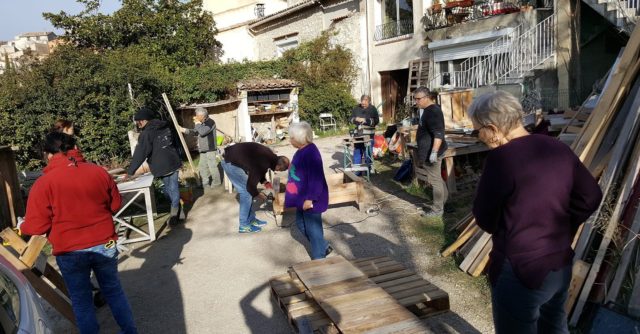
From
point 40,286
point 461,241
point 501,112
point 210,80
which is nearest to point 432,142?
point 461,241

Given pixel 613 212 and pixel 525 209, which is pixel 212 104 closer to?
pixel 613 212

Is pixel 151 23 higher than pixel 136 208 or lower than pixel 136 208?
higher

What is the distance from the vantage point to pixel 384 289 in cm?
411

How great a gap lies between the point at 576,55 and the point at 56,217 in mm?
12544

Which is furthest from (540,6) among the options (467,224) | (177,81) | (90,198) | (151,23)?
(151,23)

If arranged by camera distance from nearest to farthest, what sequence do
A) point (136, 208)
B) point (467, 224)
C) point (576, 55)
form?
point (467, 224)
point (136, 208)
point (576, 55)

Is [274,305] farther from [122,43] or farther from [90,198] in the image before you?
[122,43]

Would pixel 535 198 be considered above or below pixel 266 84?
below

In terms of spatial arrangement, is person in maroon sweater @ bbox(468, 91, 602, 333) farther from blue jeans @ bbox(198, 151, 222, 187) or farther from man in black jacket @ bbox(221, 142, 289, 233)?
blue jeans @ bbox(198, 151, 222, 187)

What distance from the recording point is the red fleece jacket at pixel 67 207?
128 inches

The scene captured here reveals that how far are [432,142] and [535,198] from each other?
4354mm

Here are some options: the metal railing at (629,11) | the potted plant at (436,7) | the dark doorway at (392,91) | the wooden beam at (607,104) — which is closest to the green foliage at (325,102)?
the dark doorway at (392,91)

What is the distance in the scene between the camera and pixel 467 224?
5559 millimetres

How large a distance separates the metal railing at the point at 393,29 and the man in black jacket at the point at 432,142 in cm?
1206
